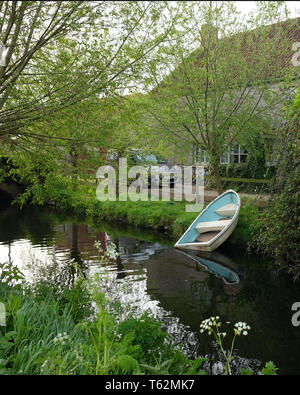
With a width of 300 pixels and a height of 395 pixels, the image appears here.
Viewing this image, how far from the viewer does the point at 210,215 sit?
11.9 meters

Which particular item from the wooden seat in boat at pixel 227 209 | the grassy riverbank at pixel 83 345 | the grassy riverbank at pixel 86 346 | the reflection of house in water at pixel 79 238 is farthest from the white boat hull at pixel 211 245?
the grassy riverbank at pixel 83 345

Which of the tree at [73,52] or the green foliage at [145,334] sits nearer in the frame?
the green foliage at [145,334]

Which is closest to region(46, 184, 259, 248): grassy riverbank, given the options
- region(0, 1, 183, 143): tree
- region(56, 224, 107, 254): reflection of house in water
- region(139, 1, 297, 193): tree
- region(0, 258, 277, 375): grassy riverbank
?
region(56, 224, 107, 254): reflection of house in water

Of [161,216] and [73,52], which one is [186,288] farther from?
[161,216]

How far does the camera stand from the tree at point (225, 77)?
35.5ft

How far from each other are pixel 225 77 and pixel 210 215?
3.99m

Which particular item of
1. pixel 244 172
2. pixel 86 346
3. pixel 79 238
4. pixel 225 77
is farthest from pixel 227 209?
pixel 86 346

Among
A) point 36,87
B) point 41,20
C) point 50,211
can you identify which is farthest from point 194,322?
point 50,211

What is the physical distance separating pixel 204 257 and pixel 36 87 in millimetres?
6753

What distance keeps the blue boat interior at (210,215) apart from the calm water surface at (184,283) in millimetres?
520

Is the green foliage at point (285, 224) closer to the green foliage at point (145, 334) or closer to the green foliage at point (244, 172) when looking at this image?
the green foliage at point (145, 334)

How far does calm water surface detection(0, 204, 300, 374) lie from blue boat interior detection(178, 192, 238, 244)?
20.5 inches

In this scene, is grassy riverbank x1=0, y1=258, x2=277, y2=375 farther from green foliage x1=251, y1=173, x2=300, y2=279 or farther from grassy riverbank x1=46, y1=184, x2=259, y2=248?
grassy riverbank x1=46, y1=184, x2=259, y2=248

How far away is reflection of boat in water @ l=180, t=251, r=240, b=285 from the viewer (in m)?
9.08
